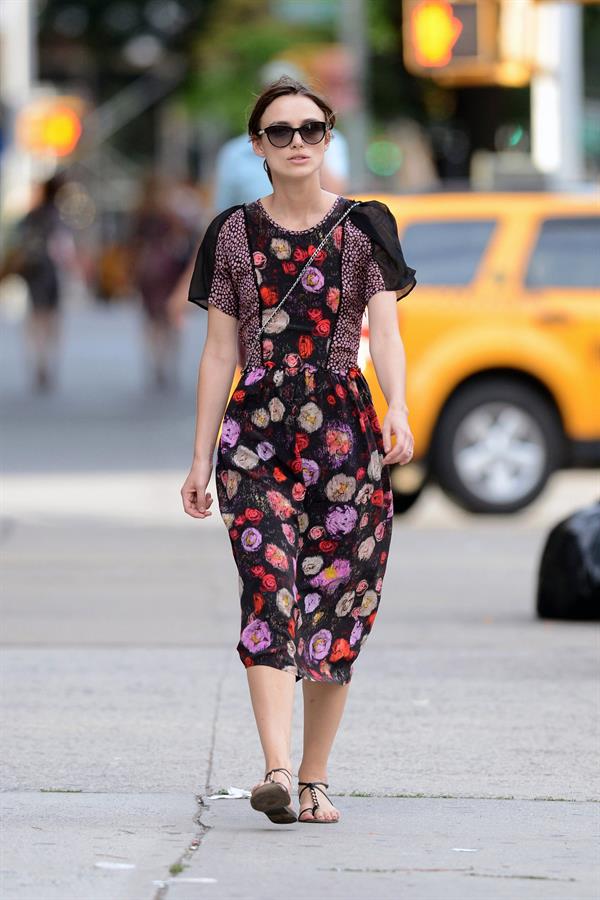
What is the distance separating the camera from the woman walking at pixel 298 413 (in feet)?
16.9

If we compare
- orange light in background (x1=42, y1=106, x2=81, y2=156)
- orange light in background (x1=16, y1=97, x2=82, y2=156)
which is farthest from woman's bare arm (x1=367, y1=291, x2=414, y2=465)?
orange light in background (x1=42, y1=106, x2=81, y2=156)

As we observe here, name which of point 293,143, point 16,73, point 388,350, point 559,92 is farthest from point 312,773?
point 16,73

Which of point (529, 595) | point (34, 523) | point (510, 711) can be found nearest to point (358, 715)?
point (510, 711)

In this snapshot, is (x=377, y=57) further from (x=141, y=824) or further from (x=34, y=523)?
(x=141, y=824)

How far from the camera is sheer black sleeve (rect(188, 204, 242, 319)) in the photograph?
5.31 metres

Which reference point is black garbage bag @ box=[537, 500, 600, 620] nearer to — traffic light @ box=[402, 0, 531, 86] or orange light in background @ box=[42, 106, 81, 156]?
traffic light @ box=[402, 0, 531, 86]

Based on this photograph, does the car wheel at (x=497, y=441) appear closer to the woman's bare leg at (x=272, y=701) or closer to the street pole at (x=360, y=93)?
the woman's bare leg at (x=272, y=701)

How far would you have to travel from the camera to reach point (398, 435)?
16.8 ft

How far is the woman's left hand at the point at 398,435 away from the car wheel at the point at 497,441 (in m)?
7.17

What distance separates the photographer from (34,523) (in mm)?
12234

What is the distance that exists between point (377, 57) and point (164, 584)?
2131cm

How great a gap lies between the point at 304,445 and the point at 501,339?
7.15 meters

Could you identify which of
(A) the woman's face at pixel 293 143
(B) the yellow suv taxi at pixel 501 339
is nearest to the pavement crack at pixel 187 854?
(A) the woman's face at pixel 293 143

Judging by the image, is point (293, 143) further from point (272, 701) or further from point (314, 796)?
point (314, 796)
